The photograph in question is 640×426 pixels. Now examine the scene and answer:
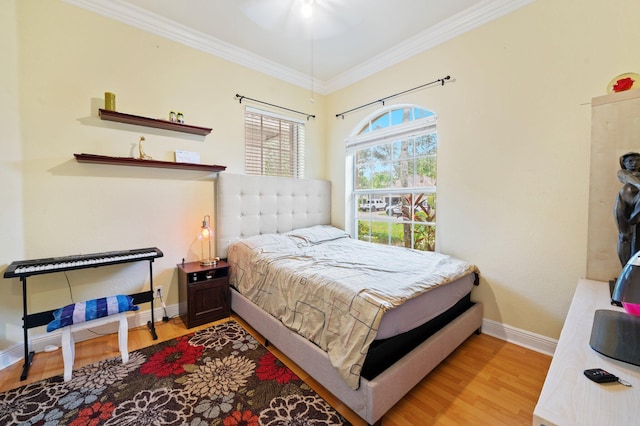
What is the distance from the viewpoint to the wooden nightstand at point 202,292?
247cm

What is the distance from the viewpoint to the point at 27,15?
6.57ft

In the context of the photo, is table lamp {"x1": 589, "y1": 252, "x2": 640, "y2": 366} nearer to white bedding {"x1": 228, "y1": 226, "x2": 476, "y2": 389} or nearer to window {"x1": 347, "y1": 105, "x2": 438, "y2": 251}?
white bedding {"x1": 228, "y1": 226, "x2": 476, "y2": 389}

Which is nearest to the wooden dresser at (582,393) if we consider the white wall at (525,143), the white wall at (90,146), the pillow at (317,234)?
the white wall at (525,143)

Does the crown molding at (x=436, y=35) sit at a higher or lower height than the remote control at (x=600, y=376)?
higher

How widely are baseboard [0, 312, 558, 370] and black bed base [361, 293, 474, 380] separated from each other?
2.36ft

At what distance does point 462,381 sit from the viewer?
1754 millimetres

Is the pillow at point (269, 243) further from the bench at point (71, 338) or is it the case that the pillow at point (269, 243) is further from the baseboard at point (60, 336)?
the bench at point (71, 338)

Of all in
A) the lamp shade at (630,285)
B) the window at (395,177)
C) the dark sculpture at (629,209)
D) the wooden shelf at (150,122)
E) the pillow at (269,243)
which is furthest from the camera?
the window at (395,177)

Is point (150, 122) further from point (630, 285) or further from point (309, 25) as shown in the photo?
point (630, 285)

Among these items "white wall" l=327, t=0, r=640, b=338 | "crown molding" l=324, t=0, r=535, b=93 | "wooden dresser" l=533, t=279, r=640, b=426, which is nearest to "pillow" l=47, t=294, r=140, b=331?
→ "wooden dresser" l=533, t=279, r=640, b=426

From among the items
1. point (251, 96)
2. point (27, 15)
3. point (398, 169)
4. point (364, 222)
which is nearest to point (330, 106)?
point (251, 96)

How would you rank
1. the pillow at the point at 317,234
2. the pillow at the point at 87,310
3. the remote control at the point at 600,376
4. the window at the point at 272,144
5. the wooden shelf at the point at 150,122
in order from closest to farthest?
the remote control at the point at 600,376 → the pillow at the point at 87,310 → the wooden shelf at the point at 150,122 → the pillow at the point at 317,234 → the window at the point at 272,144

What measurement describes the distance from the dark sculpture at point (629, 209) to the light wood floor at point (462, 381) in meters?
1.02

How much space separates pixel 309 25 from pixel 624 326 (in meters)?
3.08
